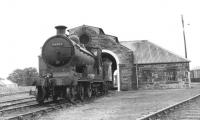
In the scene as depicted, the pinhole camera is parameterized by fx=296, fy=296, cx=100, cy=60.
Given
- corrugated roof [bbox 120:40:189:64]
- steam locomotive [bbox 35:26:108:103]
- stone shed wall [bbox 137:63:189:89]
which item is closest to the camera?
steam locomotive [bbox 35:26:108:103]

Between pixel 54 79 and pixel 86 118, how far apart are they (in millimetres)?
4627

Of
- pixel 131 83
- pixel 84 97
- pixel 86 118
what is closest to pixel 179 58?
pixel 131 83

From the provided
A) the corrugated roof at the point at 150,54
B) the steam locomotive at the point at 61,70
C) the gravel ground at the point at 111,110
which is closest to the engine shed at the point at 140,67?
the corrugated roof at the point at 150,54

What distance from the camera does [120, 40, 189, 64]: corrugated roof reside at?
88.9 ft

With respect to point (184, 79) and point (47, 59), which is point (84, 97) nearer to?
point (47, 59)

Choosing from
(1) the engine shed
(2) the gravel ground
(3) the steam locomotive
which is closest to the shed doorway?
(1) the engine shed

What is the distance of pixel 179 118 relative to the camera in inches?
301

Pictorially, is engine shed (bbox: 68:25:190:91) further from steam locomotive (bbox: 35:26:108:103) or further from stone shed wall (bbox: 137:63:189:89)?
steam locomotive (bbox: 35:26:108:103)

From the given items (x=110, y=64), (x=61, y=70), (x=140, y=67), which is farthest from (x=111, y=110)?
(x=140, y=67)

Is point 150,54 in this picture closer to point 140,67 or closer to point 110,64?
point 140,67

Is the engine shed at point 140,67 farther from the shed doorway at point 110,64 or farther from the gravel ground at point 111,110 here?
the gravel ground at point 111,110

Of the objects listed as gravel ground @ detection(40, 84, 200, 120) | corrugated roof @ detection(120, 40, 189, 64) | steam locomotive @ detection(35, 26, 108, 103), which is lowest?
gravel ground @ detection(40, 84, 200, 120)

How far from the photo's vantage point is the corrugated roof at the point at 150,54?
88.9 feet

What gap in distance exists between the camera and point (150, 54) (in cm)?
2828
